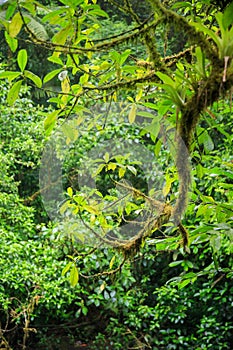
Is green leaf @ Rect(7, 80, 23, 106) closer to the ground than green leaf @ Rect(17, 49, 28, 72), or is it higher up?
closer to the ground

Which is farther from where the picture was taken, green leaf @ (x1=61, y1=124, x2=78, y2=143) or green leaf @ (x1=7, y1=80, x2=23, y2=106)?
green leaf @ (x1=61, y1=124, x2=78, y2=143)

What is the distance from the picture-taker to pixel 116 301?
3447 mm

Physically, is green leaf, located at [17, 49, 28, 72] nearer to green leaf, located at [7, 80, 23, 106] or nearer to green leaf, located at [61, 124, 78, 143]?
green leaf, located at [7, 80, 23, 106]

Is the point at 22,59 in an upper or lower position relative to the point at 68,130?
upper

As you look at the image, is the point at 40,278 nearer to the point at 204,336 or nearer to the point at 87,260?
the point at 87,260

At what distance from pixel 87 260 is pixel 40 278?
27 centimetres

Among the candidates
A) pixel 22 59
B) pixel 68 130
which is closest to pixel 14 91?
pixel 22 59

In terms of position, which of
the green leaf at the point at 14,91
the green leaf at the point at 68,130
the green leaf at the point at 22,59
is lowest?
the green leaf at the point at 68,130

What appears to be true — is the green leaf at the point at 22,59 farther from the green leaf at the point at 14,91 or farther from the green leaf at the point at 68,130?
the green leaf at the point at 68,130

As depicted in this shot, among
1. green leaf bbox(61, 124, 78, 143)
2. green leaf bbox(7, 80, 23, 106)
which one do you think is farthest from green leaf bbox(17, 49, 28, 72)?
green leaf bbox(61, 124, 78, 143)

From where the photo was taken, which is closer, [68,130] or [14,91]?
[14,91]

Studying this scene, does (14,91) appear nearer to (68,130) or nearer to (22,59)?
(22,59)

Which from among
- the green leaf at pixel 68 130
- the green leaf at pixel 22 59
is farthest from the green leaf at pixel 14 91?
the green leaf at pixel 68 130

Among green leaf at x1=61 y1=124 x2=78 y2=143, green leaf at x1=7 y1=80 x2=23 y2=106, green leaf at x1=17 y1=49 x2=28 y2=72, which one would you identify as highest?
green leaf at x1=17 y1=49 x2=28 y2=72
